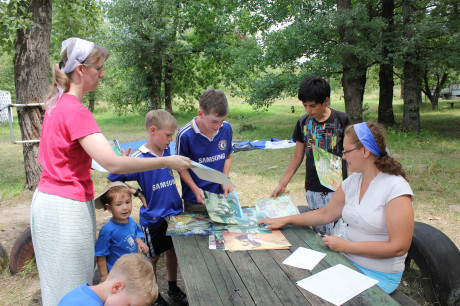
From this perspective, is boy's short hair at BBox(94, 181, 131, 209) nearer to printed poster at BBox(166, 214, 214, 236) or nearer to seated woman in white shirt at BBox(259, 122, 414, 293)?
printed poster at BBox(166, 214, 214, 236)

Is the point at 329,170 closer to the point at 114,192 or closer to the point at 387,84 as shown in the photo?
the point at 114,192

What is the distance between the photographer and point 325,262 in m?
2.06

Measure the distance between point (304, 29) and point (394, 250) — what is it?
32.2ft

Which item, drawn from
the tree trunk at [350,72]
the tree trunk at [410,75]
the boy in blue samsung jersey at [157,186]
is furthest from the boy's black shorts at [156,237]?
the tree trunk at [410,75]

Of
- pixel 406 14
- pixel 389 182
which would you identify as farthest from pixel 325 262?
pixel 406 14

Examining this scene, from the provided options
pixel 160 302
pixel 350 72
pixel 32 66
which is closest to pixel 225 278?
pixel 160 302

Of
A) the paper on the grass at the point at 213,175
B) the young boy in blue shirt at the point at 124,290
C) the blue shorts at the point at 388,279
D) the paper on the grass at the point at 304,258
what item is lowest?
the blue shorts at the point at 388,279

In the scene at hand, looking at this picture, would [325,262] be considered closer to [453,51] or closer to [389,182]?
[389,182]

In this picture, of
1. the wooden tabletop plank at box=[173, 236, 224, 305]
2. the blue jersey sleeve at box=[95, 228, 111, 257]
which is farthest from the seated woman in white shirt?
the blue jersey sleeve at box=[95, 228, 111, 257]

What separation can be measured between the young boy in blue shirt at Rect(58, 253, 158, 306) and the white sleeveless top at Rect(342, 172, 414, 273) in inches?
51.8

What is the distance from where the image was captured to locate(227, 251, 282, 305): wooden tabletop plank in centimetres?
170

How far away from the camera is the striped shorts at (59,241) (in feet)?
6.26

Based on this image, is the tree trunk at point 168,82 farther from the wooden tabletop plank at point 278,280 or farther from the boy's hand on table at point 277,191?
the wooden tabletop plank at point 278,280

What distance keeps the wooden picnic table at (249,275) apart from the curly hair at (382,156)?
0.60m
